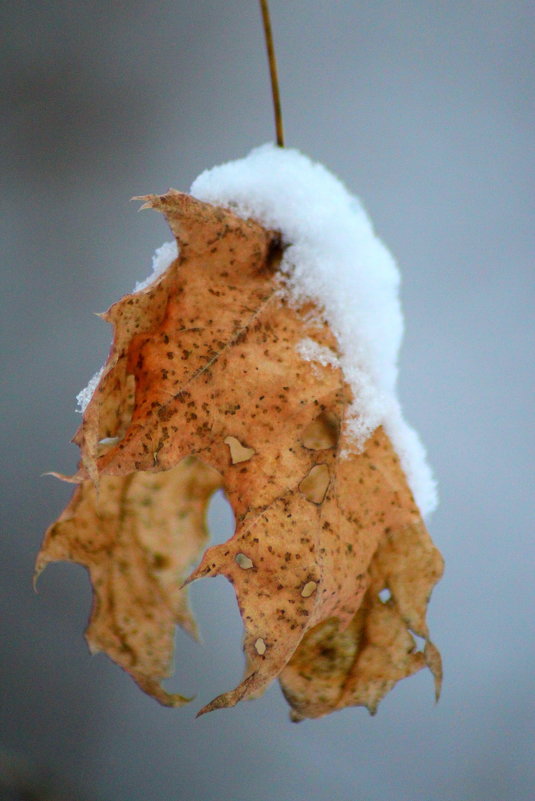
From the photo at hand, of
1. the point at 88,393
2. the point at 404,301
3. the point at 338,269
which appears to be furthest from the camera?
the point at 404,301

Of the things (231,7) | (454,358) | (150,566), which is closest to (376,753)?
(454,358)

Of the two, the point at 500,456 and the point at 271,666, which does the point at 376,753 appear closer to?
the point at 500,456

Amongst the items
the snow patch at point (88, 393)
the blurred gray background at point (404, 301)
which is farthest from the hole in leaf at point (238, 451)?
the blurred gray background at point (404, 301)

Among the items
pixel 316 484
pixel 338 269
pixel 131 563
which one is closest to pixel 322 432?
pixel 316 484

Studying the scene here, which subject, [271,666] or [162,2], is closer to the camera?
[271,666]

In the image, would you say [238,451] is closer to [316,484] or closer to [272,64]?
[316,484]

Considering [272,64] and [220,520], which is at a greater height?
[272,64]

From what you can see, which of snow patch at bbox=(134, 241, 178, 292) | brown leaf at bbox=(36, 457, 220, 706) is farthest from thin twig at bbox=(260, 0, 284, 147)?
brown leaf at bbox=(36, 457, 220, 706)
